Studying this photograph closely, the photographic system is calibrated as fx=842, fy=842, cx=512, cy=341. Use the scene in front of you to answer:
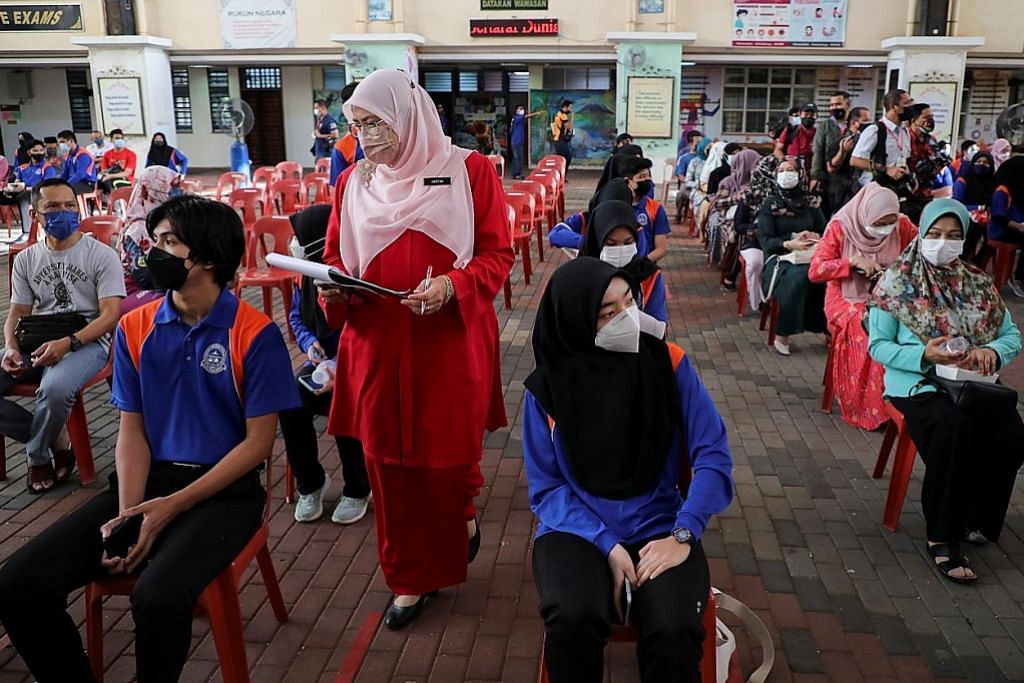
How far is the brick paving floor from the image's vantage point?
2.66 metres

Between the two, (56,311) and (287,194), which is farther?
(287,194)

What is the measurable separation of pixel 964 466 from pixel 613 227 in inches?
72.4

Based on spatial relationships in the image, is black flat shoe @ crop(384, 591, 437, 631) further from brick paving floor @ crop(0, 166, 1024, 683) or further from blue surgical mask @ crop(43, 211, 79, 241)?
blue surgical mask @ crop(43, 211, 79, 241)

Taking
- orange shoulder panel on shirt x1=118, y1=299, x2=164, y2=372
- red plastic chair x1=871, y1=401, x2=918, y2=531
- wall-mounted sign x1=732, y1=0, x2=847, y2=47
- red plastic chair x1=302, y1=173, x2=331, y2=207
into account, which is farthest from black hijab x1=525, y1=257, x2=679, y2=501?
wall-mounted sign x1=732, y1=0, x2=847, y2=47

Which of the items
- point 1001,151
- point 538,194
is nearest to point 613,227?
point 538,194

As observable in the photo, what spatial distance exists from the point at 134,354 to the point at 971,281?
10.7 feet

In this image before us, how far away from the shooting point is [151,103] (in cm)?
1917

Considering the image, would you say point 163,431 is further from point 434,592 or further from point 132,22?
point 132,22

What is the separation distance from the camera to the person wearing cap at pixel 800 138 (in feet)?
30.5

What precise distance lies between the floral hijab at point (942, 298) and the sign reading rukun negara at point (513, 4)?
54.3 ft

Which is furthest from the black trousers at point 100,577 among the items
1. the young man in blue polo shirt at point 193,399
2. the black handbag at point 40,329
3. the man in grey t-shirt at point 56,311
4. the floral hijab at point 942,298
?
the floral hijab at point 942,298

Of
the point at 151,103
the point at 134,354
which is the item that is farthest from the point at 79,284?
the point at 151,103

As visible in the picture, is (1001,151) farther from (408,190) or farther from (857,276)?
(408,190)

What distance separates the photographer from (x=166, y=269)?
2.44 metres
